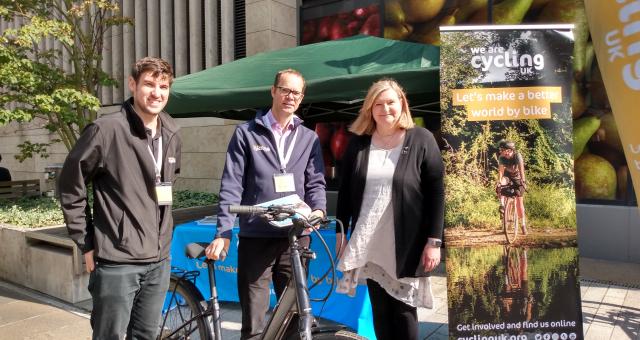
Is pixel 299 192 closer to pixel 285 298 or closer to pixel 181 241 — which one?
pixel 285 298

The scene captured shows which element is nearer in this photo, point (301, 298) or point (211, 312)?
point (301, 298)

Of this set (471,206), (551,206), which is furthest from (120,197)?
(551,206)

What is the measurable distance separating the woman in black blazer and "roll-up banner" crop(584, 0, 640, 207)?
1274 mm

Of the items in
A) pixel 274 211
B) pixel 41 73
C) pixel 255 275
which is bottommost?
pixel 255 275

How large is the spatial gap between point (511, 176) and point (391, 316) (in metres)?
1.16

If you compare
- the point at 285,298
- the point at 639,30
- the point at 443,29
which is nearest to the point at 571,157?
the point at 639,30

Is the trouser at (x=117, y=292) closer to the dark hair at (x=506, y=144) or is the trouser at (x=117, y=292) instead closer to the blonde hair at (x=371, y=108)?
the blonde hair at (x=371, y=108)

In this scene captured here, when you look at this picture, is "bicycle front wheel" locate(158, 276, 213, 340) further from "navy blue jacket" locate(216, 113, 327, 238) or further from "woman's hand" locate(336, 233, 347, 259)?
"woman's hand" locate(336, 233, 347, 259)

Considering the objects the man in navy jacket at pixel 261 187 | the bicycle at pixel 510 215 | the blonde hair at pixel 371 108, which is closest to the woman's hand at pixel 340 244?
the man in navy jacket at pixel 261 187

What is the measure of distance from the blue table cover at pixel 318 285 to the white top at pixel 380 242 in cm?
47

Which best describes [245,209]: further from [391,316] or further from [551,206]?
[551,206]

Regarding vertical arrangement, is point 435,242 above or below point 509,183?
below

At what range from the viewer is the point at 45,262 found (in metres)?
4.85

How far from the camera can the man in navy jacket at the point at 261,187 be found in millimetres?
2451
